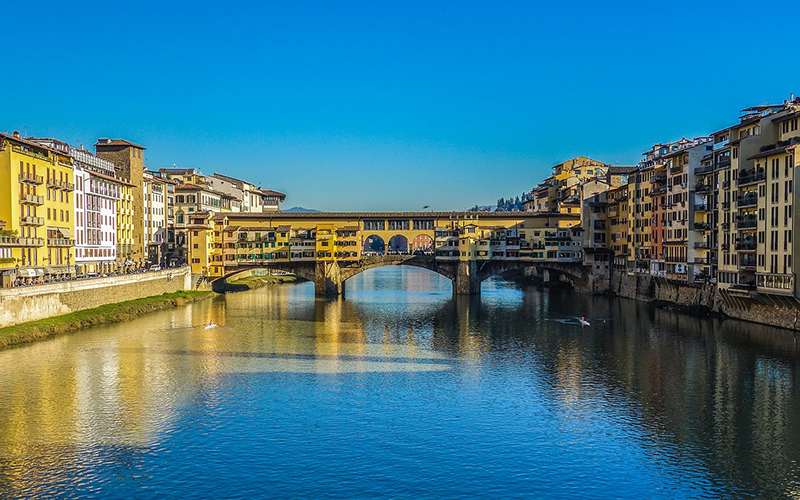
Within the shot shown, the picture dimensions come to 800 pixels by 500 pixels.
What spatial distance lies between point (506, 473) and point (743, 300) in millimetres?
37606

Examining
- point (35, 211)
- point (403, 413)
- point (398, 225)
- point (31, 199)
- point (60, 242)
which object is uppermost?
point (31, 199)

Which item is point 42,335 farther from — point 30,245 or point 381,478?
point 381,478

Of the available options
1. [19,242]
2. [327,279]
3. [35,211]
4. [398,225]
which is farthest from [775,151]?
[35,211]

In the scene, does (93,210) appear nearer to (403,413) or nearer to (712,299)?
(403,413)

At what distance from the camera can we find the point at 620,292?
82.5m

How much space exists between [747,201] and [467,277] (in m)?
36.0

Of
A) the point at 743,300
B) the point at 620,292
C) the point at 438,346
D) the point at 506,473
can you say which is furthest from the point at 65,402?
the point at 620,292

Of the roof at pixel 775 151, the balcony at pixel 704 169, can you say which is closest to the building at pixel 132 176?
the balcony at pixel 704 169

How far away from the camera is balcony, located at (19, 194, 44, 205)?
57562mm

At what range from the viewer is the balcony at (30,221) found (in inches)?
2265

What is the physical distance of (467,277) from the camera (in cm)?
8569

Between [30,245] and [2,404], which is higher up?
[30,245]

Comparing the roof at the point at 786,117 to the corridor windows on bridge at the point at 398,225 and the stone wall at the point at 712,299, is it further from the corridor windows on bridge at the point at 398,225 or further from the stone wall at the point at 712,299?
the corridor windows on bridge at the point at 398,225

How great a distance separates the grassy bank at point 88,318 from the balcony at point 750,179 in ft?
157
